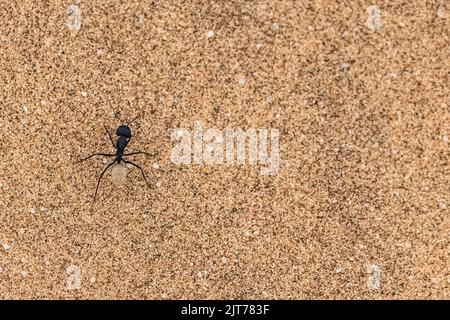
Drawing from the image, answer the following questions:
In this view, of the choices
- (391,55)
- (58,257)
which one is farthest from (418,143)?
(58,257)

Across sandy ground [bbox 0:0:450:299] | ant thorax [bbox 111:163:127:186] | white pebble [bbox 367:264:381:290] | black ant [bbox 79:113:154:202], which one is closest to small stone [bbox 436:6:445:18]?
sandy ground [bbox 0:0:450:299]

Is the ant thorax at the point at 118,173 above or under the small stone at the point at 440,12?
under

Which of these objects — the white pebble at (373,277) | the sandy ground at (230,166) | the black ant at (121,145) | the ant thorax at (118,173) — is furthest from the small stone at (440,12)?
the ant thorax at (118,173)

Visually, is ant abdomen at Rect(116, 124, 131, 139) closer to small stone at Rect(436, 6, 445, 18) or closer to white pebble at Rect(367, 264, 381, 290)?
white pebble at Rect(367, 264, 381, 290)

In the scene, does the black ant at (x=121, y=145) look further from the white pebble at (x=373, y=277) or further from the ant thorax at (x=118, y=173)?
the white pebble at (x=373, y=277)

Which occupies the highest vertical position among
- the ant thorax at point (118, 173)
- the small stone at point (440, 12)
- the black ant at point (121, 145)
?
the small stone at point (440, 12)

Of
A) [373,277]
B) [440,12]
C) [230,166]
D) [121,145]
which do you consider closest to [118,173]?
[121,145]

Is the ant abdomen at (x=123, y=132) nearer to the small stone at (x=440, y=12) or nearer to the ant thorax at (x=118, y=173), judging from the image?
the ant thorax at (x=118, y=173)

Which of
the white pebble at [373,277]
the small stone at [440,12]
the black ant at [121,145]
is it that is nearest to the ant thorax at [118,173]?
the black ant at [121,145]

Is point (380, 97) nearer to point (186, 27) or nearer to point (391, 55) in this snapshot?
point (391, 55)

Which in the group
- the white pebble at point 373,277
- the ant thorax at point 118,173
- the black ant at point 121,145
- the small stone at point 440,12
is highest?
the small stone at point 440,12
